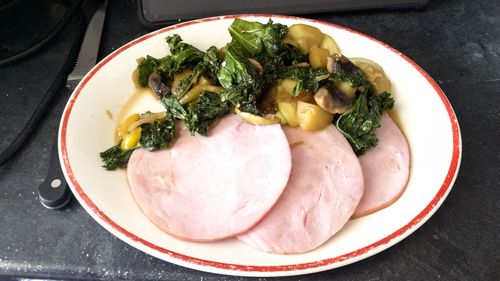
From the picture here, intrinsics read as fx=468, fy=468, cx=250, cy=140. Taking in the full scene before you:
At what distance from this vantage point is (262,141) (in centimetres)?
116

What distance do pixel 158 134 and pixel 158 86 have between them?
0.23m

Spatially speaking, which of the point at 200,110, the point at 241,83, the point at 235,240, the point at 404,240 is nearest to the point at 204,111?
the point at 200,110

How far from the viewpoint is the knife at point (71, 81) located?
117cm

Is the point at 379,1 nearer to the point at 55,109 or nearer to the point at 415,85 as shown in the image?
the point at 415,85

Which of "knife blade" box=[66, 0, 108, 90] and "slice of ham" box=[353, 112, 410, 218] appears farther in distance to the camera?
"knife blade" box=[66, 0, 108, 90]

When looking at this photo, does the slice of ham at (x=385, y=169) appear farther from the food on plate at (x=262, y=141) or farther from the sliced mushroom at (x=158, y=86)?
the sliced mushroom at (x=158, y=86)

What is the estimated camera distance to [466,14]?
1.83 m

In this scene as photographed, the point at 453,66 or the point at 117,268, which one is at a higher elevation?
the point at 453,66

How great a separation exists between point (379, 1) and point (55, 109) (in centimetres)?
120

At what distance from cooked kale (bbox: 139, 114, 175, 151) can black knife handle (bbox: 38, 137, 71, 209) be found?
22 centimetres

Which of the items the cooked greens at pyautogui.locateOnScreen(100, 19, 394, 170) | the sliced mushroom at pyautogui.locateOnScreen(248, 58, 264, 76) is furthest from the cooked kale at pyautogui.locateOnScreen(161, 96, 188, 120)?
the sliced mushroom at pyautogui.locateOnScreen(248, 58, 264, 76)

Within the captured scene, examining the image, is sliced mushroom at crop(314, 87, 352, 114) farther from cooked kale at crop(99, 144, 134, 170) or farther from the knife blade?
the knife blade

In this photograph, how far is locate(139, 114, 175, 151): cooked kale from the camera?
1.19 meters

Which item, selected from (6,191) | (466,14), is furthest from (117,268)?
(466,14)
